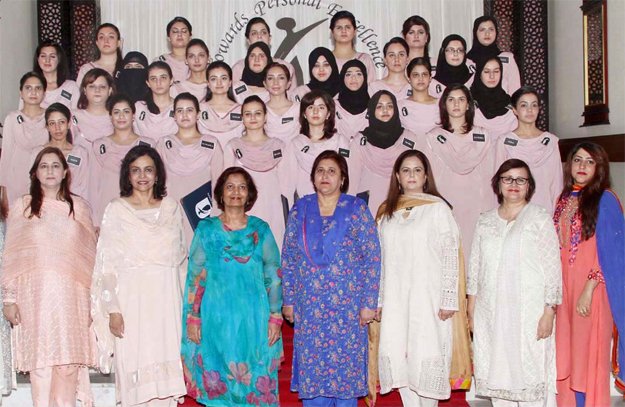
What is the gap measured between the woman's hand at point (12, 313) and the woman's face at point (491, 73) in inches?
157

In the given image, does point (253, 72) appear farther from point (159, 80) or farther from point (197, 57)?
point (159, 80)

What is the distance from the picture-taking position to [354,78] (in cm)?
613

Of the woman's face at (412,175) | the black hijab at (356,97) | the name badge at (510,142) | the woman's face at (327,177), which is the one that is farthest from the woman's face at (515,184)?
the black hijab at (356,97)

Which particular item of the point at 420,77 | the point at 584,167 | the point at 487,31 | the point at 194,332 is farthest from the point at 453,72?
the point at 194,332

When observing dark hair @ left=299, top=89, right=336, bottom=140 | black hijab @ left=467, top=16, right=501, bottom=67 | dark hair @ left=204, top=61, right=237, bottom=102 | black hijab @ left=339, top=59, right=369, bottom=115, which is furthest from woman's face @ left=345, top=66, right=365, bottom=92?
black hijab @ left=467, top=16, right=501, bottom=67

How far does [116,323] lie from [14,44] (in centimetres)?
463

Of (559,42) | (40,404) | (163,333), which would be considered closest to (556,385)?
(163,333)

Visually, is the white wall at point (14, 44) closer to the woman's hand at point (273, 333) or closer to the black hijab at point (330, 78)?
the black hijab at point (330, 78)

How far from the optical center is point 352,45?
6.73 meters

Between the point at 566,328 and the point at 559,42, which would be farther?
the point at 559,42

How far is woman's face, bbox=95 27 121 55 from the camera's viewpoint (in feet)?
21.9

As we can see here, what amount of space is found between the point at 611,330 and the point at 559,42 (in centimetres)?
460

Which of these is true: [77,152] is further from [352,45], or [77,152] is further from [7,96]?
[352,45]

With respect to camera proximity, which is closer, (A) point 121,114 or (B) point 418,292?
(B) point 418,292
